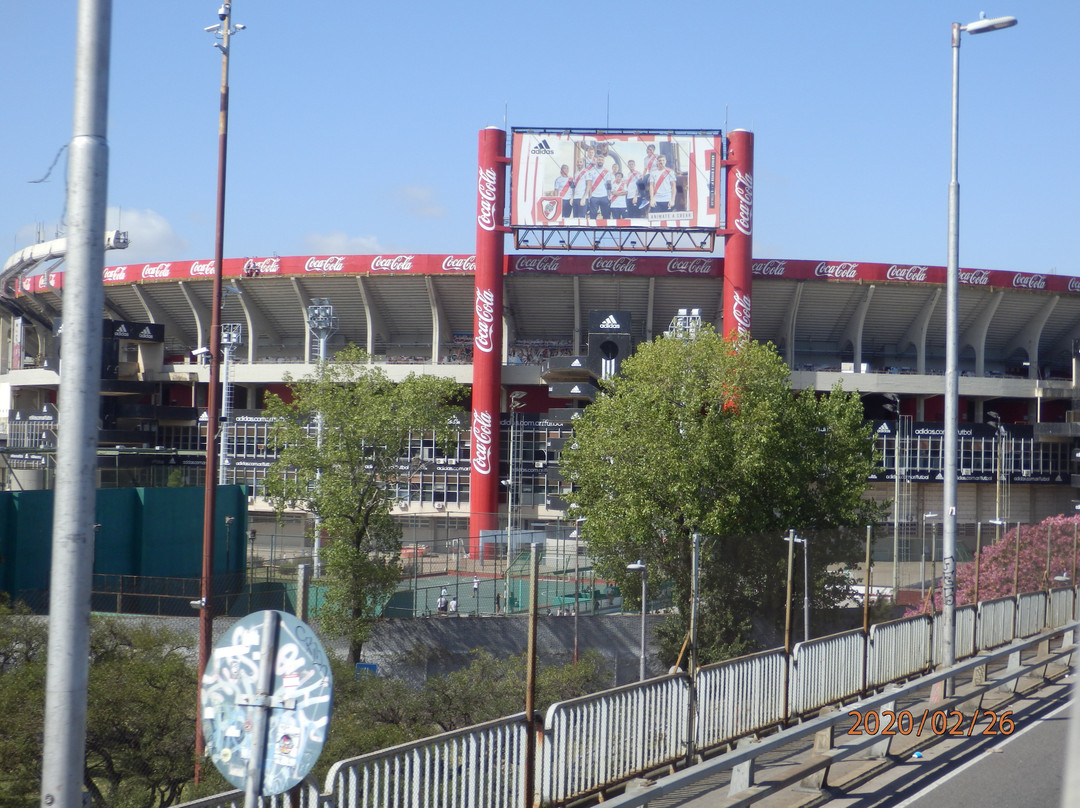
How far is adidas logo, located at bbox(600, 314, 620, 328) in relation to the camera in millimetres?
53062

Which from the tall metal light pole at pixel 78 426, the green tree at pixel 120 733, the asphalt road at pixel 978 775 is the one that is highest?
the tall metal light pole at pixel 78 426

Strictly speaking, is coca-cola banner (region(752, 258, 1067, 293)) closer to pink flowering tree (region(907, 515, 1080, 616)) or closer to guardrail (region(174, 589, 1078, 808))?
pink flowering tree (region(907, 515, 1080, 616))

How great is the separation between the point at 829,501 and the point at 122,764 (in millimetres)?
22121

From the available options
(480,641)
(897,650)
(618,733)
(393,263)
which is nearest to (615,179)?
(393,263)

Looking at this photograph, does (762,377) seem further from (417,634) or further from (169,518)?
(169,518)

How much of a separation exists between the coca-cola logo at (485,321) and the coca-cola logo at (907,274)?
2279 centimetres

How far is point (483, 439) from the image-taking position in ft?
173

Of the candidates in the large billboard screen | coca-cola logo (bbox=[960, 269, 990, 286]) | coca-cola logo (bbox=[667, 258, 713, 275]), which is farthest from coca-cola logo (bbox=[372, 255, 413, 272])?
coca-cola logo (bbox=[960, 269, 990, 286])

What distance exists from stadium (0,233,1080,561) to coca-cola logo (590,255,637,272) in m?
0.08

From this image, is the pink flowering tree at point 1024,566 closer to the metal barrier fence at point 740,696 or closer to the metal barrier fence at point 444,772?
the metal barrier fence at point 740,696

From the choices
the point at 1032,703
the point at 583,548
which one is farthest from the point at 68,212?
the point at 583,548

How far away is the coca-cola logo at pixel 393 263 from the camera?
189 ft
